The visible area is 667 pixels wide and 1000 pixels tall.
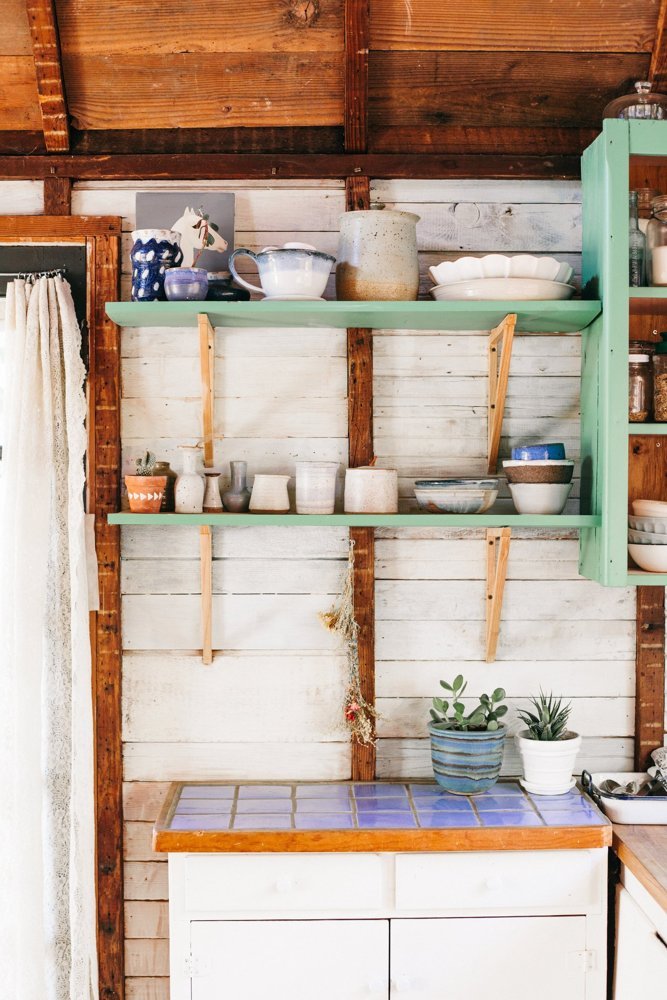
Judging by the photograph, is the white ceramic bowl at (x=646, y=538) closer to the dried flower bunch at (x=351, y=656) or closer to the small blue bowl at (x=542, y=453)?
the small blue bowl at (x=542, y=453)

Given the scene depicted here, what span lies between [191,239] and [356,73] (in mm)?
552

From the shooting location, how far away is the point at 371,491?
2031 mm

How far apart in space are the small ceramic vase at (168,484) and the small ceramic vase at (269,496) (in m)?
0.20

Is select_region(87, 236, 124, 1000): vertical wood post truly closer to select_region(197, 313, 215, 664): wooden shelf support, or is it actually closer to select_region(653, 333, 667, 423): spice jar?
select_region(197, 313, 215, 664): wooden shelf support

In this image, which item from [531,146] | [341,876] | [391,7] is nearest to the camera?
[341,876]

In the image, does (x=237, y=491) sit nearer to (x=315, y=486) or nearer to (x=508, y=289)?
(x=315, y=486)

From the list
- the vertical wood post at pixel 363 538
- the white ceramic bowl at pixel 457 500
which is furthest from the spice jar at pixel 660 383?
the vertical wood post at pixel 363 538

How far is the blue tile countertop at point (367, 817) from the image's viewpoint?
189 centimetres

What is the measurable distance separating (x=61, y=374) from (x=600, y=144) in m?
1.38

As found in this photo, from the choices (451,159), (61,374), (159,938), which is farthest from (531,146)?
(159,938)

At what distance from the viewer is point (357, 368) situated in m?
2.20

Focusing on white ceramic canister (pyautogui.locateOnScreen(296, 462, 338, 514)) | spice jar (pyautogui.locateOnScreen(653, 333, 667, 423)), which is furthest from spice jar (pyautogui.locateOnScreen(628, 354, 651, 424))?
white ceramic canister (pyautogui.locateOnScreen(296, 462, 338, 514))

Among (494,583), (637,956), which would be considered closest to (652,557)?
(494,583)

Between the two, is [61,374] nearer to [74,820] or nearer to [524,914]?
[74,820]
